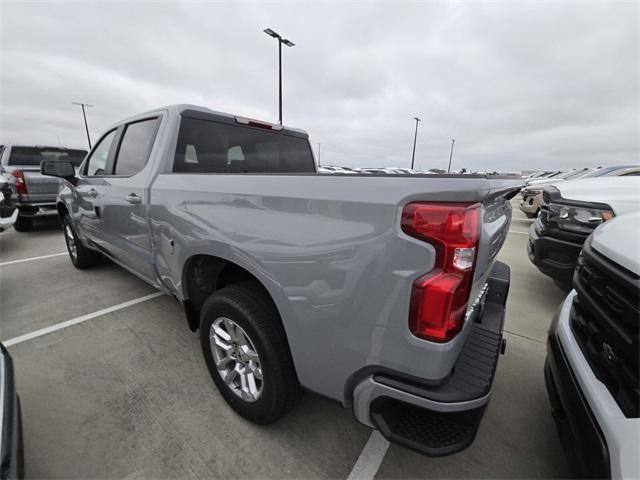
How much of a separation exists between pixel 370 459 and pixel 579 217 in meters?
3.26

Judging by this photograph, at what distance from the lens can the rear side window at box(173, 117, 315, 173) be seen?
2418 millimetres

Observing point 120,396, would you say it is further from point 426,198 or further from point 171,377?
point 426,198

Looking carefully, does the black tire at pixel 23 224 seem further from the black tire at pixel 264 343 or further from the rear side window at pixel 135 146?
the black tire at pixel 264 343

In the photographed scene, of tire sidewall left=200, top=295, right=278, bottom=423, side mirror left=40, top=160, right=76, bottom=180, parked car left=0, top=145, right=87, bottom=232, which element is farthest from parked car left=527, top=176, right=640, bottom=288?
parked car left=0, top=145, right=87, bottom=232

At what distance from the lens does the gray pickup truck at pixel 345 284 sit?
1.12 metres

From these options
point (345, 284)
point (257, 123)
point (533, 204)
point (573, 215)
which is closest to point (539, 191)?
point (533, 204)

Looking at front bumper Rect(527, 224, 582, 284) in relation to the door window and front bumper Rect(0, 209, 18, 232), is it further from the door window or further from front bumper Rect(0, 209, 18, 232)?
front bumper Rect(0, 209, 18, 232)

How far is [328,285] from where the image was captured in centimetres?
131

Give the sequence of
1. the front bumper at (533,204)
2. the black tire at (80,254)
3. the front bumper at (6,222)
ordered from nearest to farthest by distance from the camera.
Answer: the black tire at (80,254)
the front bumper at (6,222)
the front bumper at (533,204)

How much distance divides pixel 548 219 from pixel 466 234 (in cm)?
333

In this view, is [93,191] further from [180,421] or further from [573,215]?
[573,215]

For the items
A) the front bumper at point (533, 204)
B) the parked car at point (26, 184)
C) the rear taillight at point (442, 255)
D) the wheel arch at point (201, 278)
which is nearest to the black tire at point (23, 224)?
the parked car at point (26, 184)

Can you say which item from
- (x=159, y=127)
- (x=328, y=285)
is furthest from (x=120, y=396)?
(x=159, y=127)

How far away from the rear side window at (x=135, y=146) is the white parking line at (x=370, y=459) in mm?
2617
